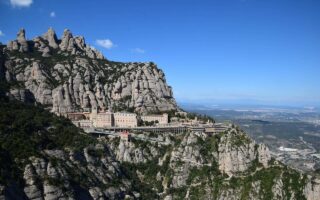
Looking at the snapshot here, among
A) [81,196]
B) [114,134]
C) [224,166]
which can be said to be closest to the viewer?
[81,196]

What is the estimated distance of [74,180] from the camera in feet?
417

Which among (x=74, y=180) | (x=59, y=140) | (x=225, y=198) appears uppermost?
(x=59, y=140)

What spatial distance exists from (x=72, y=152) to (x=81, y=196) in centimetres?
1941

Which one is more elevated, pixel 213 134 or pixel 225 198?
pixel 213 134

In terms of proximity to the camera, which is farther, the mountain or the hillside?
the mountain

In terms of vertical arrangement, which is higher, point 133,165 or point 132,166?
point 133,165

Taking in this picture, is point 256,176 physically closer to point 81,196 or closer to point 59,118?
point 81,196

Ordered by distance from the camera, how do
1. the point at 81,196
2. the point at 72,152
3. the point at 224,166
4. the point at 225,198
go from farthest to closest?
the point at 224,166 → the point at 225,198 → the point at 72,152 → the point at 81,196

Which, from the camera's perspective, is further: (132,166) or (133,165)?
(133,165)

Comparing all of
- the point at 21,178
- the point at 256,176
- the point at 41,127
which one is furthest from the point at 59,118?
the point at 256,176

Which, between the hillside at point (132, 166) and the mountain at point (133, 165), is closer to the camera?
the hillside at point (132, 166)

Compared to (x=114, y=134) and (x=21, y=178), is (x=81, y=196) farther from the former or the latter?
(x=114, y=134)

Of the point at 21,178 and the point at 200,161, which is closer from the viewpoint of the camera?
the point at 21,178

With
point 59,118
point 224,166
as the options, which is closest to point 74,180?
point 59,118
